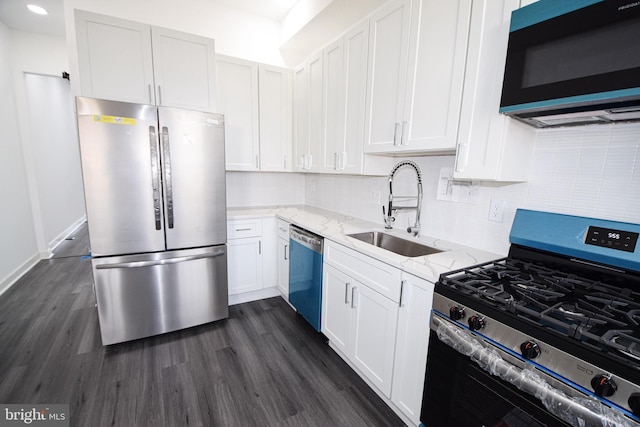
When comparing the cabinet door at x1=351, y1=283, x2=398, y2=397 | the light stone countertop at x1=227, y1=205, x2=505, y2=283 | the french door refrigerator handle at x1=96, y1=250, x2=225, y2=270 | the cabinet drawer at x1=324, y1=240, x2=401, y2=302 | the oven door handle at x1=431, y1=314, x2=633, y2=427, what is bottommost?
the cabinet door at x1=351, y1=283, x2=398, y2=397

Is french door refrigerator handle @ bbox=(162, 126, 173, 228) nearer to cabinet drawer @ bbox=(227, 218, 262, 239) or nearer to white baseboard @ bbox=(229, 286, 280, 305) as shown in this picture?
cabinet drawer @ bbox=(227, 218, 262, 239)

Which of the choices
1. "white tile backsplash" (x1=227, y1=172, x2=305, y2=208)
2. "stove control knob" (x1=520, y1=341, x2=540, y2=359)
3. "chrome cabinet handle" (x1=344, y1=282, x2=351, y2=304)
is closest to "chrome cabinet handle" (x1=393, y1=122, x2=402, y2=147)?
"chrome cabinet handle" (x1=344, y1=282, x2=351, y2=304)

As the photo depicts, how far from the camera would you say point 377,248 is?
1.65m

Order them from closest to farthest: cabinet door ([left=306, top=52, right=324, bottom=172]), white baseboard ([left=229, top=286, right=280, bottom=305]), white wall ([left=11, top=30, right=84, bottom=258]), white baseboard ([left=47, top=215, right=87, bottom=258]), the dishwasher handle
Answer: the dishwasher handle
cabinet door ([left=306, top=52, right=324, bottom=172])
white baseboard ([left=229, top=286, right=280, bottom=305])
white wall ([left=11, top=30, right=84, bottom=258])
white baseboard ([left=47, top=215, right=87, bottom=258])

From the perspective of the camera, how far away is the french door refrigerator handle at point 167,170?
6.64 feet

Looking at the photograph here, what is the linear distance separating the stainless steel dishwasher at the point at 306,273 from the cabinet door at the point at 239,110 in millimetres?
995

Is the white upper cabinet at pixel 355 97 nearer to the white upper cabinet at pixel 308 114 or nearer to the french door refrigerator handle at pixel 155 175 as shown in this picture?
the white upper cabinet at pixel 308 114

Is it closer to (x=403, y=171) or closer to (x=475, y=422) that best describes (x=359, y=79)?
(x=403, y=171)

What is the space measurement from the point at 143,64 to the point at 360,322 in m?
2.56

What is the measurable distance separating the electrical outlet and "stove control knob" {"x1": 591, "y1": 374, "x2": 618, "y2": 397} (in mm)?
919

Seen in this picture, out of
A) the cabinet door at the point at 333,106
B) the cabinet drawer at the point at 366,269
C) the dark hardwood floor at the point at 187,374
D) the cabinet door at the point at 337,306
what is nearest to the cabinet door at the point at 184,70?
the cabinet door at the point at 333,106

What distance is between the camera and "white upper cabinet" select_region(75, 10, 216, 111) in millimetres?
2039

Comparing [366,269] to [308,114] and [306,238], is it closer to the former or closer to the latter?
[306,238]

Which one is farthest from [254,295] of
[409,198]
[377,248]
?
[409,198]
